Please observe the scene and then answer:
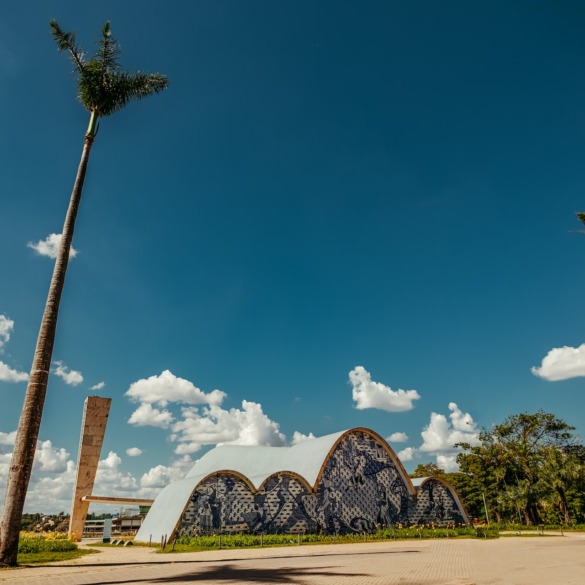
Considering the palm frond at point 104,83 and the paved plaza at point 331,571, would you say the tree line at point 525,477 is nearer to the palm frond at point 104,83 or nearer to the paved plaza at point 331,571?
the paved plaza at point 331,571

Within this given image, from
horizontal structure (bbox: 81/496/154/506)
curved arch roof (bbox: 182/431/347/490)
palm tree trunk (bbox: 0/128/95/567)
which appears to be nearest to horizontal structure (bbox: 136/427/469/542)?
curved arch roof (bbox: 182/431/347/490)

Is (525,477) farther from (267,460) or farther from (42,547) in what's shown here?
(42,547)

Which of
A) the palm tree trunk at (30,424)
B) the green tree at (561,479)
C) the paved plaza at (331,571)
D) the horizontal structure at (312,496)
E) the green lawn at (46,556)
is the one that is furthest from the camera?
the green tree at (561,479)

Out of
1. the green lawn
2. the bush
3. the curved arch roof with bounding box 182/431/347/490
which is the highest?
the curved arch roof with bounding box 182/431/347/490

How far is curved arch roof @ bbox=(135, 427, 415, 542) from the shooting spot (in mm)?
27141

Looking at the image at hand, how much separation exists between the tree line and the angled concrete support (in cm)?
3200

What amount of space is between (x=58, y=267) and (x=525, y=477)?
48.1 m

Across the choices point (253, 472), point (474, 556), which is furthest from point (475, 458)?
point (474, 556)

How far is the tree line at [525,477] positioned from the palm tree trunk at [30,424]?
1572 inches

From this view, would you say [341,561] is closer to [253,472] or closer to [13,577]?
[13,577]

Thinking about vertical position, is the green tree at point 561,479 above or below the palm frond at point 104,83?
below

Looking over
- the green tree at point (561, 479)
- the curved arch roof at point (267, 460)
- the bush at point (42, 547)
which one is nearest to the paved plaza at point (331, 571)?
the bush at point (42, 547)

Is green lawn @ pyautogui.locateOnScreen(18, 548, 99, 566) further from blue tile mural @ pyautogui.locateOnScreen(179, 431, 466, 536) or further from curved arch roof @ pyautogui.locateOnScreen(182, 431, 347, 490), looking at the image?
curved arch roof @ pyautogui.locateOnScreen(182, 431, 347, 490)

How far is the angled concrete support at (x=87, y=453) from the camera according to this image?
32.0 metres
